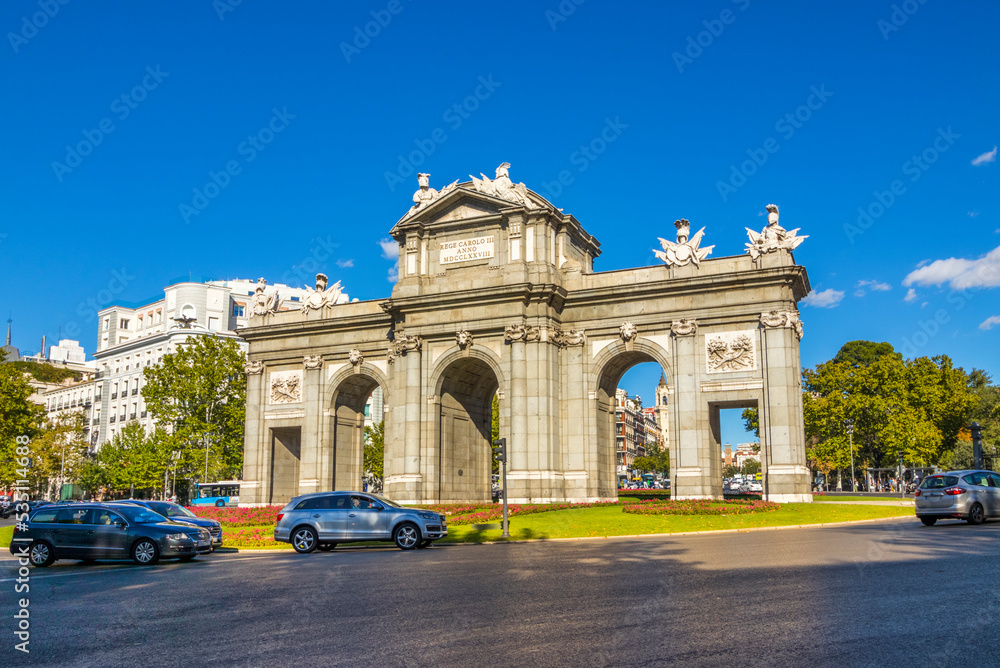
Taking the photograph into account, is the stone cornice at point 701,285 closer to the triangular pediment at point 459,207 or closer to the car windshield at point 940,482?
the triangular pediment at point 459,207

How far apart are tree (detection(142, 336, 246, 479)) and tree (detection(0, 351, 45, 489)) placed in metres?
10.9

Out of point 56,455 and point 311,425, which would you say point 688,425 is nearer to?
point 311,425

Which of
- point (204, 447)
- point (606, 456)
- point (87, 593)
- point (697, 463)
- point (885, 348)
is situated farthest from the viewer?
point (885, 348)

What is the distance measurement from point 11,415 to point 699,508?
60512mm

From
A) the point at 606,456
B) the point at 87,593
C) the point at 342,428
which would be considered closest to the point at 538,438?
the point at 606,456

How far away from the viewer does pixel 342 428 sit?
52.5 metres

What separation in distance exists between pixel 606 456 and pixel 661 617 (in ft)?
116

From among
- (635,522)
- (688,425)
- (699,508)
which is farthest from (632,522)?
(688,425)

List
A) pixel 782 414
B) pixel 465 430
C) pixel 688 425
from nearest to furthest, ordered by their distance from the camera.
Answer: pixel 782 414
pixel 688 425
pixel 465 430

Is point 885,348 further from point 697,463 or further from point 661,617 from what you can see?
point 661,617

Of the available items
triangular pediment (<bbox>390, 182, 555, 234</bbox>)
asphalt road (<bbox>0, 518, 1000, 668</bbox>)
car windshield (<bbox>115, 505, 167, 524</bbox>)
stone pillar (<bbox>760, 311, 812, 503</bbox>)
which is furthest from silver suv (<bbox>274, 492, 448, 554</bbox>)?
triangular pediment (<bbox>390, 182, 555, 234</bbox>)

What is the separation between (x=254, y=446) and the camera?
53.1 meters

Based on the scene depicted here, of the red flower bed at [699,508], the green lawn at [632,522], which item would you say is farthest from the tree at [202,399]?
the red flower bed at [699,508]

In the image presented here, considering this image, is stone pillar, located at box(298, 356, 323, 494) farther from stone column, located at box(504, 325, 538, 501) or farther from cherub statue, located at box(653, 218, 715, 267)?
cherub statue, located at box(653, 218, 715, 267)
